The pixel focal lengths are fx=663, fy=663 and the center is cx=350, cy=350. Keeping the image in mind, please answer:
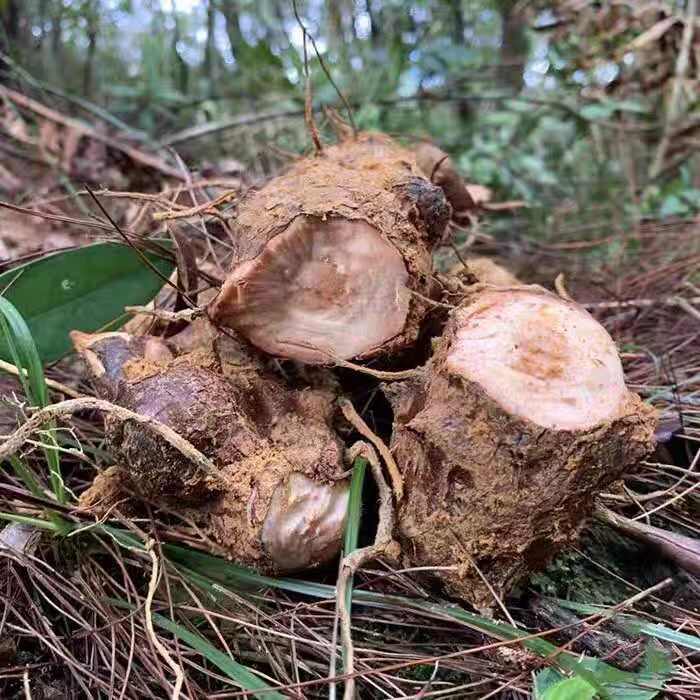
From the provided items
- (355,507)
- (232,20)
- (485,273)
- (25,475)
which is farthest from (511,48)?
(25,475)

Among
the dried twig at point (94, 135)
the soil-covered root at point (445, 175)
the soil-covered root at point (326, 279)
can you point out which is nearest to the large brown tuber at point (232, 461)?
the soil-covered root at point (326, 279)

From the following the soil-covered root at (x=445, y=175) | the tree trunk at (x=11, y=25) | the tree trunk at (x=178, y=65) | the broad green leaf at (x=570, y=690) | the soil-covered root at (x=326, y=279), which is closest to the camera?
the broad green leaf at (x=570, y=690)

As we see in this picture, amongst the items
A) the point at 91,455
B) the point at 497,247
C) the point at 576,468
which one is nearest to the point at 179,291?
the point at 91,455

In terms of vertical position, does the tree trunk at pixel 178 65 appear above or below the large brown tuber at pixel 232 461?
above

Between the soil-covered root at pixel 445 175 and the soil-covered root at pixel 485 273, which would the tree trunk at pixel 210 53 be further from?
the soil-covered root at pixel 485 273

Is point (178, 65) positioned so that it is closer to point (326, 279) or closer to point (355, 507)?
point (326, 279)

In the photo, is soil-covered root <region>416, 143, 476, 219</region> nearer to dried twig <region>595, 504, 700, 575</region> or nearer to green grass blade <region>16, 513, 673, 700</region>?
dried twig <region>595, 504, 700, 575</region>

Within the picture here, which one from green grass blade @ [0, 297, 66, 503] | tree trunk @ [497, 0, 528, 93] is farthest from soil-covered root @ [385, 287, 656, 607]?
tree trunk @ [497, 0, 528, 93]

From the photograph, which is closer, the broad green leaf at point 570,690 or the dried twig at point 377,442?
the broad green leaf at point 570,690
